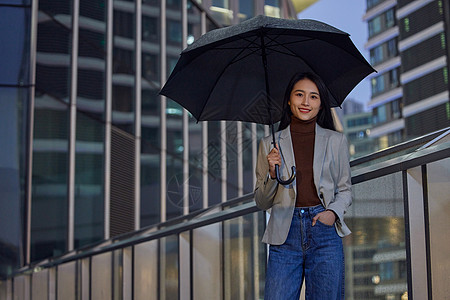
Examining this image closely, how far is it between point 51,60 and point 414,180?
11.5 m

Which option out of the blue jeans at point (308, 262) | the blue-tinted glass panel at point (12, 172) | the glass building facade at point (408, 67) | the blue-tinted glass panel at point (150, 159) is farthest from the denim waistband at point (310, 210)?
the glass building facade at point (408, 67)

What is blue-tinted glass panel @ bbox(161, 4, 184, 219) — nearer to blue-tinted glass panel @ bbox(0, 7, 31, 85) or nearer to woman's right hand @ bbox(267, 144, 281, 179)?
blue-tinted glass panel @ bbox(0, 7, 31, 85)

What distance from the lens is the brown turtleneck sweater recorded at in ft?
14.8

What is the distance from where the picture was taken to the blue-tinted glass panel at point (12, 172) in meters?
14.0

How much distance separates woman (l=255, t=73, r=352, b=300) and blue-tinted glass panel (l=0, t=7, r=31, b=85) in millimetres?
10808

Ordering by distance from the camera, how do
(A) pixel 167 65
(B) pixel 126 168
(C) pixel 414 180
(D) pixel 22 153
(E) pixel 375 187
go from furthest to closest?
(A) pixel 167 65, (B) pixel 126 168, (D) pixel 22 153, (E) pixel 375 187, (C) pixel 414 180

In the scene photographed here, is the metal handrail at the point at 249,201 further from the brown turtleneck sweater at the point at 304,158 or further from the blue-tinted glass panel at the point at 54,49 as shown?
the blue-tinted glass panel at the point at 54,49

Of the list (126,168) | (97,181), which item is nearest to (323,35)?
(97,181)

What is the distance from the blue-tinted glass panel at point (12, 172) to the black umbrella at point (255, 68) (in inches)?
363

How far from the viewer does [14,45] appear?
48.6 feet

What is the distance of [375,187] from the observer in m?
5.22

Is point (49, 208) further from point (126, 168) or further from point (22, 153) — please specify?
point (126, 168)

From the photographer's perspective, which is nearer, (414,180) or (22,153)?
(414,180)

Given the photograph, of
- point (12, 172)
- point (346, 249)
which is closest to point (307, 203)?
point (346, 249)
